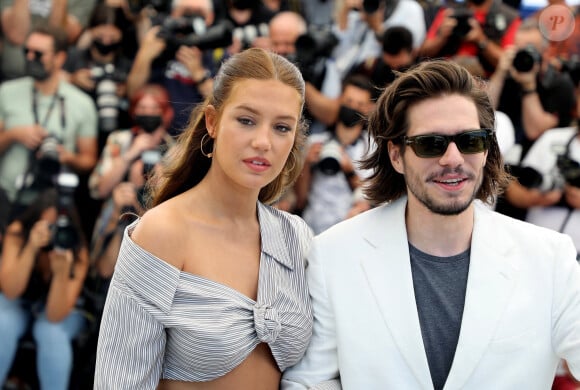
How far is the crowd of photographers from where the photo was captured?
4.57m

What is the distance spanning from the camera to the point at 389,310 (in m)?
2.59

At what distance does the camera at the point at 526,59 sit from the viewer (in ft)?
14.4

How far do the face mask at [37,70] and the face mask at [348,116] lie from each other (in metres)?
1.72

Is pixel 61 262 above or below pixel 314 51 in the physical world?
below

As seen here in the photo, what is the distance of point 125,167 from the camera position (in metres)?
4.90

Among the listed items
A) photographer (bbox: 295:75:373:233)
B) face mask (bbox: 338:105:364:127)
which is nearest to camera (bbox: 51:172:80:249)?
photographer (bbox: 295:75:373:233)

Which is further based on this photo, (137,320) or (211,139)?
(211,139)

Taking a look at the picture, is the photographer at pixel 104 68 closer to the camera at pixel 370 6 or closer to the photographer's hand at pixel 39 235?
the photographer's hand at pixel 39 235

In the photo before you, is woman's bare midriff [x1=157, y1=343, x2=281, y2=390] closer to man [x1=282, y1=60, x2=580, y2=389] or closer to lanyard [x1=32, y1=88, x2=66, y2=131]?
man [x1=282, y1=60, x2=580, y2=389]

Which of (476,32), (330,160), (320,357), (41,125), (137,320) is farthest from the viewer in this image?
(41,125)

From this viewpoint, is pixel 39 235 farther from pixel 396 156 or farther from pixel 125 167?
pixel 396 156

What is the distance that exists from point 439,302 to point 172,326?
776 mm

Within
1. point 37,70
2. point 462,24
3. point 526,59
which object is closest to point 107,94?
point 37,70

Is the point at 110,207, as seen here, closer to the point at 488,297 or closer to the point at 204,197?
the point at 204,197
